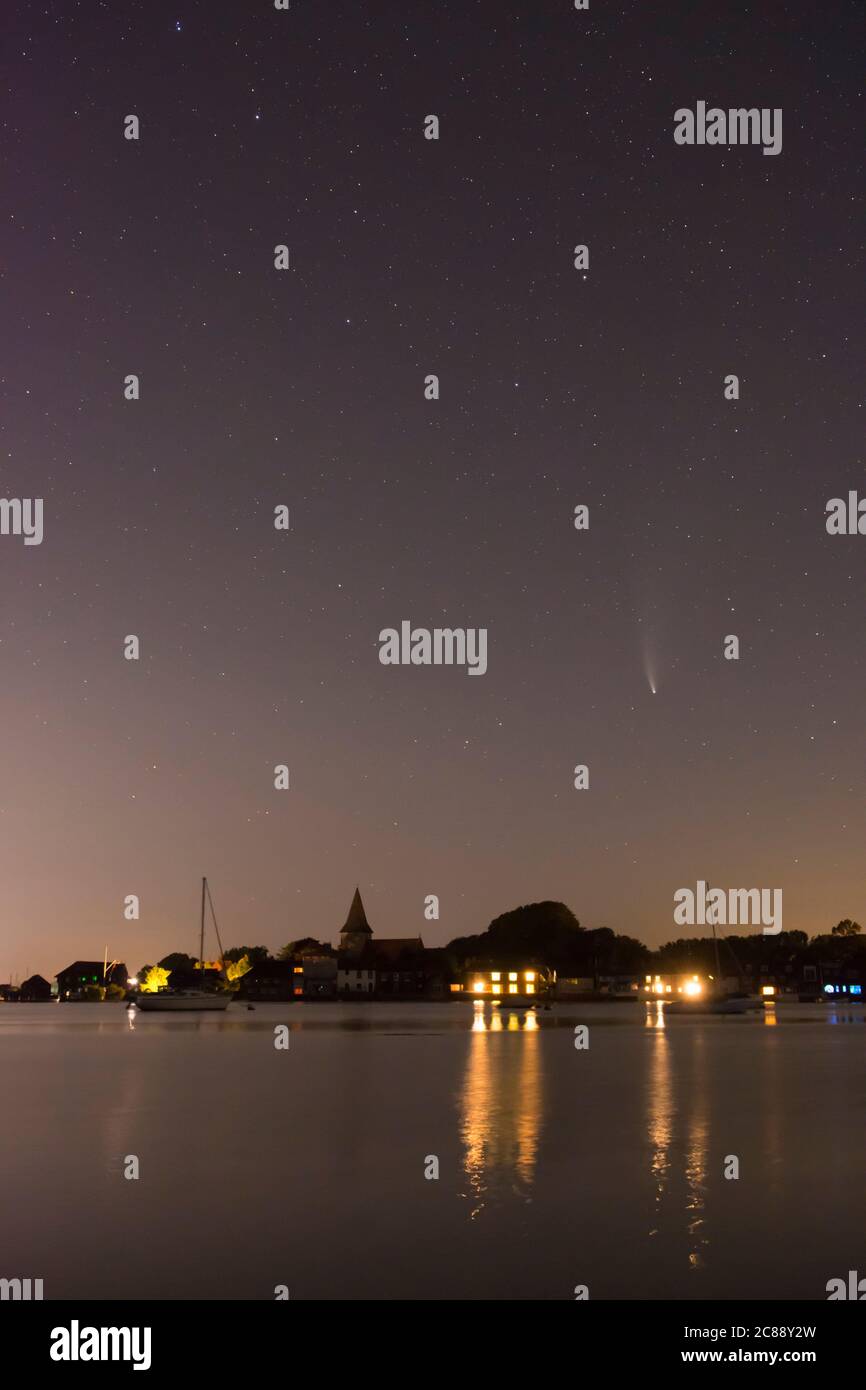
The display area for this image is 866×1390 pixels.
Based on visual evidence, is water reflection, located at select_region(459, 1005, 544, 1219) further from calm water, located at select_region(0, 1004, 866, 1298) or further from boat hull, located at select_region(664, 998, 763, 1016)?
boat hull, located at select_region(664, 998, 763, 1016)

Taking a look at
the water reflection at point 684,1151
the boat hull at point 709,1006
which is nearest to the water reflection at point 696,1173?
the water reflection at point 684,1151

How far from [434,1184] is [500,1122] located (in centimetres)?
1226

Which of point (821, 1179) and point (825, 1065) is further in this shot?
point (825, 1065)

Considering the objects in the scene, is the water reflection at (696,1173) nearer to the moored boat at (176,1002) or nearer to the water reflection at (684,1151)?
the water reflection at (684,1151)

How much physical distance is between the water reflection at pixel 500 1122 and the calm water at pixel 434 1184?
0.16 m

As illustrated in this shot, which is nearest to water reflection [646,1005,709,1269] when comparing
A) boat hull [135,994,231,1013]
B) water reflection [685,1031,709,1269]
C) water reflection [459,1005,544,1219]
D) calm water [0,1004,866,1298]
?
water reflection [685,1031,709,1269]

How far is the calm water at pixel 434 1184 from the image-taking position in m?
20.7

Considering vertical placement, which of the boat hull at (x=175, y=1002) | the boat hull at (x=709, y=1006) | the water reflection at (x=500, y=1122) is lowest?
the boat hull at (x=175, y=1002)

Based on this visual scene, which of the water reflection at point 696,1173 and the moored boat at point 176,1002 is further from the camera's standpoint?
the moored boat at point 176,1002

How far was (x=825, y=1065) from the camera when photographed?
69.4m
